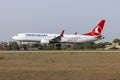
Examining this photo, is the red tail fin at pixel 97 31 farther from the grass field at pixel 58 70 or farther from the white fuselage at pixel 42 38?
the grass field at pixel 58 70

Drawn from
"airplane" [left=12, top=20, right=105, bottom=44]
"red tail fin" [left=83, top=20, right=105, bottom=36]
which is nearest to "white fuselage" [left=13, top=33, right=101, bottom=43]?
"airplane" [left=12, top=20, right=105, bottom=44]

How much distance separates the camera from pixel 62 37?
3932 inches

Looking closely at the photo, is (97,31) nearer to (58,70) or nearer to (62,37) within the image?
(62,37)

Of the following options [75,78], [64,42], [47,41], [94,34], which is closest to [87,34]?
[94,34]

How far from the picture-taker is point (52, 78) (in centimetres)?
1944

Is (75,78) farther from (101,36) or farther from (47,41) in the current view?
(101,36)

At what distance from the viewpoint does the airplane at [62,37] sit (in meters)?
96.6

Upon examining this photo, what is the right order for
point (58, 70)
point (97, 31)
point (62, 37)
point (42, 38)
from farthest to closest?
point (97, 31), point (62, 37), point (42, 38), point (58, 70)

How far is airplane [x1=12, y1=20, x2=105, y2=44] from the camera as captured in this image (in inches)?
3804

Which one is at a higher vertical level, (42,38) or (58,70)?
(42,38)

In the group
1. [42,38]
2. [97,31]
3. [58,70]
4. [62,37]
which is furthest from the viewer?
[97,31]

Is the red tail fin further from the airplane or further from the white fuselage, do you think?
the white fuselage

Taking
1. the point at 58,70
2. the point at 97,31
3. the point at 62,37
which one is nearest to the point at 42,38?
the point at 62,37

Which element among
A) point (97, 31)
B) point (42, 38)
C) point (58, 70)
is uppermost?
point (97, 31)
